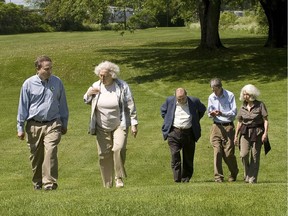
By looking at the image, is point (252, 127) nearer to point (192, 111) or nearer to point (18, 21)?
point (192, 111)

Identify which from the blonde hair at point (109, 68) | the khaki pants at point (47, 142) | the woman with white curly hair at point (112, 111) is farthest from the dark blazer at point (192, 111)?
the khaki pants at point (47, 142)

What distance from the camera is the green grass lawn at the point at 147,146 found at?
861cm

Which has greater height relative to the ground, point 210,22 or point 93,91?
point 93,91

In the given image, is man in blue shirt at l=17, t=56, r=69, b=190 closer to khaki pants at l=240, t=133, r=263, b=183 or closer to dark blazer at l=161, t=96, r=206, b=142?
dark blazer at l=161, t=96, r=206, b=142

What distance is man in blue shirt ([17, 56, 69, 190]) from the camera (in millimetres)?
10906

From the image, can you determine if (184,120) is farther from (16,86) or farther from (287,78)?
(16,86)

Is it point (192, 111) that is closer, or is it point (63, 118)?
point (63, 118)

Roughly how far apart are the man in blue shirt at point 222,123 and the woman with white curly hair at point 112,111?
7.89 ft

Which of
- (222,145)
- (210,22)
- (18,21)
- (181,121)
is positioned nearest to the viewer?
(181,121)

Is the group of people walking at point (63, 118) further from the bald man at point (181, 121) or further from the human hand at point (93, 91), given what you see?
the bald man at point (181, 121)

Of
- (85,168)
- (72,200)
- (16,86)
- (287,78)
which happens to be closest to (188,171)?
(85,168)

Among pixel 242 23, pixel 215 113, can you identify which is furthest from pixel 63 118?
pixel 242 23

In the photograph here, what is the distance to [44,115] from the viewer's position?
11.0 meters

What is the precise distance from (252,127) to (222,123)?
0.85 meters
